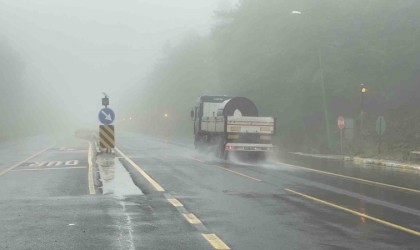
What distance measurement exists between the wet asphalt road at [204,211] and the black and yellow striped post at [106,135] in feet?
27.2

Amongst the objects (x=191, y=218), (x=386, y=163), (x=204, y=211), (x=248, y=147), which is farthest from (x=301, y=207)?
(x=386, y=163)

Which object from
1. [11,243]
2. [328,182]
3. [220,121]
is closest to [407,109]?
[220,121]

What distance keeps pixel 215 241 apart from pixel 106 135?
61.9 ft

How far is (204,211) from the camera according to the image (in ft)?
30.9

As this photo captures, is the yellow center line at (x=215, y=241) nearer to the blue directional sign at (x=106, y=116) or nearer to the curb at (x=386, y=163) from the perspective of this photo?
the curb at (x=386, y=163)

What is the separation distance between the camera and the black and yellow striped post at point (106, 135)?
2464 cm

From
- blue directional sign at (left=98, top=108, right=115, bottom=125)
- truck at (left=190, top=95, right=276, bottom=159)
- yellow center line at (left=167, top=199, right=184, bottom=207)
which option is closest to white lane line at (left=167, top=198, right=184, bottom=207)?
yellow center line at (left=167, top=199, right=184, bottom=207)

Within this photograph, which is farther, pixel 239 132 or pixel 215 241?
pixel 239 132

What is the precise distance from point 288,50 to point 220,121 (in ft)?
58.0

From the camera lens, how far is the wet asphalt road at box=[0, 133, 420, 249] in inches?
277

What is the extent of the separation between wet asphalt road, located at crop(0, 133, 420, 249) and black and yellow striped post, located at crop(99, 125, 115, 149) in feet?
27.2

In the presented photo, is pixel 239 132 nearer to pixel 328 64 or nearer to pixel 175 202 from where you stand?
pixel 175 202

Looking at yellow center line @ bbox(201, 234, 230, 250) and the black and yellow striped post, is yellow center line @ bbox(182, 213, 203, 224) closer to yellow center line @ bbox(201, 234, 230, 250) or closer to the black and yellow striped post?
yellow center line @ bbox(201, 234, 230, 250)

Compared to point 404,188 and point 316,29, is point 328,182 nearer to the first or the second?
point 404,188
